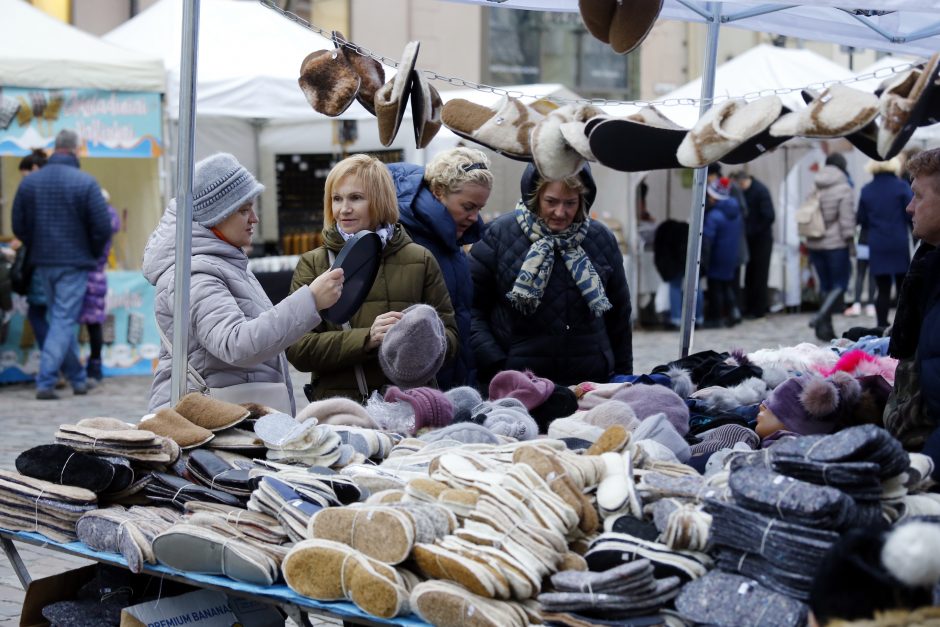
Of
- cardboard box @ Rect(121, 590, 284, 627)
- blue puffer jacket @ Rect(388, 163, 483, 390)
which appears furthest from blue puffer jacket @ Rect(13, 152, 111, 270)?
cardboard box @ Rect(121, 590, 284, 627)

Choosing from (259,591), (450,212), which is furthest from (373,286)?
(259,591)

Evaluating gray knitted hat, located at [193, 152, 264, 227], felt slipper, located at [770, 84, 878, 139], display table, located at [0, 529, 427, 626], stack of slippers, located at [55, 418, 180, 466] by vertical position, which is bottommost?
display table, located at [0, 529, 427, 626]

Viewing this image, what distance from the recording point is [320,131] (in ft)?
38.6

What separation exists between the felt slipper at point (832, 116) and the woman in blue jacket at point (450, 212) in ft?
5.62

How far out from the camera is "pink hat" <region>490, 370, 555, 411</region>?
11.5 ft

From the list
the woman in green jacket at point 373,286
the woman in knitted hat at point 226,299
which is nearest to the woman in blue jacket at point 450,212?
the woman in green jacket at point 373,286

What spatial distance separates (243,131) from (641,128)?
31.9 ft

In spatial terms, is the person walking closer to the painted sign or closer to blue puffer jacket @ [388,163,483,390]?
the painted sign

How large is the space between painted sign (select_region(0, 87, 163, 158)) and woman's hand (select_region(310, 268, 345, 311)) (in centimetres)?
607

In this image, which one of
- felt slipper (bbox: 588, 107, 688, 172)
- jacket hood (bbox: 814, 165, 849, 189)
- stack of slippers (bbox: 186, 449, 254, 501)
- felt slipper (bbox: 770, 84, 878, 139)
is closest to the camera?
felt slipper (bbox: 770, 84, 878, 139)

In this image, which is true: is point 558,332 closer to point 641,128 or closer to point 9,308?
point 641,128

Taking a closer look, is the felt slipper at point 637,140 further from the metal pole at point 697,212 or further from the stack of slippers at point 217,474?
the metal pole at point 697,212

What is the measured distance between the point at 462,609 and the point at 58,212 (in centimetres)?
692

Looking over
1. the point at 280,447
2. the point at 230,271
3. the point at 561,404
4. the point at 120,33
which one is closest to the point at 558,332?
the point at 561,404
